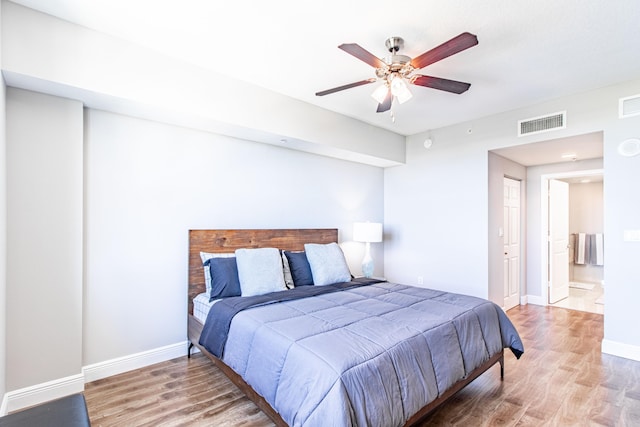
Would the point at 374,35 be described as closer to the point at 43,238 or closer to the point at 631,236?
the point at 43,238

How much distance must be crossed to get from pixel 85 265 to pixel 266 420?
1944 millimetres

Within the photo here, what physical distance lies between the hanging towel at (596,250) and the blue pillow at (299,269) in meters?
6.31

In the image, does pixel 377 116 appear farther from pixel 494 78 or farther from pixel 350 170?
pixel 494 78

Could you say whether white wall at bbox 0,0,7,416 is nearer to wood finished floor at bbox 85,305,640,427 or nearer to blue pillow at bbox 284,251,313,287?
wood finished floor at bbox 85,305,640,427

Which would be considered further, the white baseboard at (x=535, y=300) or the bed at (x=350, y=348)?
the white baseboard at (x=535, y=300)

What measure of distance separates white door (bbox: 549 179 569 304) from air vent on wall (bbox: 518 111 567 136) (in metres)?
1.90

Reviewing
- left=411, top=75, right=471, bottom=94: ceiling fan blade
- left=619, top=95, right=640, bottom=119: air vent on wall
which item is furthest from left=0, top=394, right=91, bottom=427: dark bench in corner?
left=619, top=95, right=640, bottom=119: air vent on wall

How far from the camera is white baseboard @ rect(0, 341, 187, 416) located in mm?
2205

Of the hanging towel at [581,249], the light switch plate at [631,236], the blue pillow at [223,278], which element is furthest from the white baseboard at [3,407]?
the hanging towel at [581,249]

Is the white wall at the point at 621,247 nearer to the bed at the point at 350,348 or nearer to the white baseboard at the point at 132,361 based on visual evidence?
the bed at the point at 350,348

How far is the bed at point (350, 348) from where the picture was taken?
1571 mm

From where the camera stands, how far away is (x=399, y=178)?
5266mm

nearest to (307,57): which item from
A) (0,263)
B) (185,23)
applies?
(185,23)

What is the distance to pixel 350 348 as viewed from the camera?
67.9 inches
